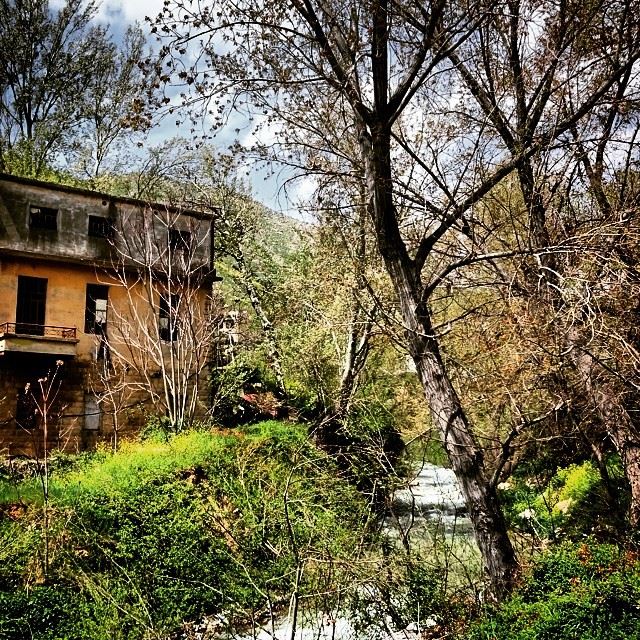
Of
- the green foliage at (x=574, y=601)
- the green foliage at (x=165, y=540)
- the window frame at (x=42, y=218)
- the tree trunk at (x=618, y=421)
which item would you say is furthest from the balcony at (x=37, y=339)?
the green foliage at (x=574, y=601)

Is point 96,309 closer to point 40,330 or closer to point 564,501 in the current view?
point 40,330

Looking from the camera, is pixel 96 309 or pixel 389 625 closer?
pixel 389 625

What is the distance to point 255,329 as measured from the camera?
24.1m

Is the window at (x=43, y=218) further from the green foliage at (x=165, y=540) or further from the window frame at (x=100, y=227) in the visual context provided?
the green foliage at (x=165, y=540)

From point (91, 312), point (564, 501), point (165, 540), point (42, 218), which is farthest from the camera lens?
point (91, 312)

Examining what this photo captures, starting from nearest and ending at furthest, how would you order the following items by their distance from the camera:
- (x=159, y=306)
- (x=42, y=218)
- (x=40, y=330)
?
(x=40, y=330) → (x=42, y=218) → (x=159, y=306)

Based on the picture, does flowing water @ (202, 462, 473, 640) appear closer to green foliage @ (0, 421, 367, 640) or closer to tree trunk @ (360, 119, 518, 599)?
green foliage @ (0, 421, 367, 640)

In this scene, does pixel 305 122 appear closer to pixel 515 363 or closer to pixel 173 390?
pixel 515 363

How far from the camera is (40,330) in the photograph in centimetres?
1870

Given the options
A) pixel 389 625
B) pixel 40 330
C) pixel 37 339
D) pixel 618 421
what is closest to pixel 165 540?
pixel 389 625

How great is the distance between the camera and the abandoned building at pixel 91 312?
58.2 ft

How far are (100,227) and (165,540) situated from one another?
12014 millimetres

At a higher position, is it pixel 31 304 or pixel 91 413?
→ pixel 31 304

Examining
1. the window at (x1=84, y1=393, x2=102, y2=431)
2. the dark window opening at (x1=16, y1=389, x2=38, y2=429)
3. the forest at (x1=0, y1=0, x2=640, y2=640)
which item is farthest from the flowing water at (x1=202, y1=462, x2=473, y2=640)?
the dark window opening at (x1=16, y1=389, x2=38, y2=429)
